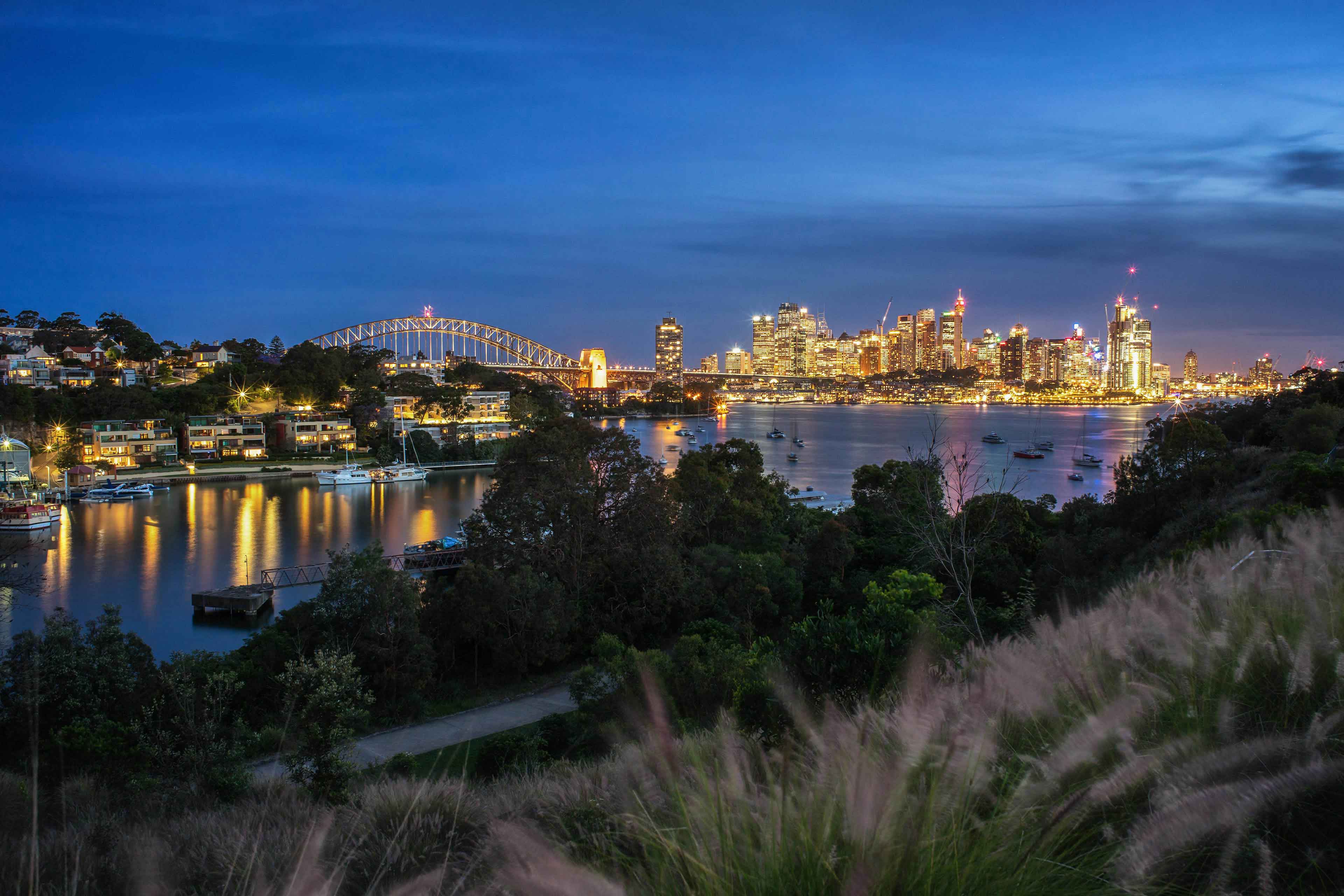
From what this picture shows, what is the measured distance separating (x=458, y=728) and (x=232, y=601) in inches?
318

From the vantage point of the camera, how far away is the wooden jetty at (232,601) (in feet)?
45.2

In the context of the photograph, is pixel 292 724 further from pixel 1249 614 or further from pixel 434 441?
pixel 434 441

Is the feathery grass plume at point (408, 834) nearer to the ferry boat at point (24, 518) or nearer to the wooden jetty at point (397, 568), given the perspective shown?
the wooden jetty at point (397, 568)

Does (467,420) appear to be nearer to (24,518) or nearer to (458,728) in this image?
(24,518)

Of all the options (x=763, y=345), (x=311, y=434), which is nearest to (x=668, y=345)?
(x=763, y=345)

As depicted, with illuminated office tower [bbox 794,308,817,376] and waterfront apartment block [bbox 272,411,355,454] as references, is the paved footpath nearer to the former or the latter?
waterfront apartment block [bbox 272,411,355,454]

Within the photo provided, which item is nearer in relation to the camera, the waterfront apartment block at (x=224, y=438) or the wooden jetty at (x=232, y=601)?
the wooden jetty at (x=232, y=601)

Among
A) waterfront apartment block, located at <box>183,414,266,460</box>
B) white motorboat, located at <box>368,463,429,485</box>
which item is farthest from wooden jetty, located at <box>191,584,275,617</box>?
waterfront apartment block, located at <box>183,414,266,460</box>

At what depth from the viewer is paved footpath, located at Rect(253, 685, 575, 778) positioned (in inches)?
270

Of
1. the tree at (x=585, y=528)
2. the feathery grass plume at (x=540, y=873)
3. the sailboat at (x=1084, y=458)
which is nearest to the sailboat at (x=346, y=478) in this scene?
the tree at (x=585, y=528)

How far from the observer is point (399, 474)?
31547 mm

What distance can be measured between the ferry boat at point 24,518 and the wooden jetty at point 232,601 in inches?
433

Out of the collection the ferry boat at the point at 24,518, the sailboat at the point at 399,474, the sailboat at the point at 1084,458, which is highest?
the sailboat at the point at 1084,458

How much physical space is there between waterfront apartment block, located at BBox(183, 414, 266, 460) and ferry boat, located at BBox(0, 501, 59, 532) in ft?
39.5
